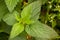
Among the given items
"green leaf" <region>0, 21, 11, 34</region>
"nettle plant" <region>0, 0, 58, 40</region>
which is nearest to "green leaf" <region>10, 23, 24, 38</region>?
"nettle plant" <region>0, 0, 58, 40</region>

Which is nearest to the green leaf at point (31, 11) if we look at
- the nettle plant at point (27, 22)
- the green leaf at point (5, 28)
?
the nettle plant at point (27, 22)

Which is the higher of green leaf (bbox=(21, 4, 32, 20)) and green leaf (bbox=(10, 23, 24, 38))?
green leaf (bbox=(21, 4, 32, 20))

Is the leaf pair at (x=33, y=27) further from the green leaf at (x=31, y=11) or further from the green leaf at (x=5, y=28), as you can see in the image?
the green leaf at (x=5, y=28)

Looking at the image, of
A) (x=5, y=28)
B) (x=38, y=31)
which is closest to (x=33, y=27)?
(x=38, y=31)

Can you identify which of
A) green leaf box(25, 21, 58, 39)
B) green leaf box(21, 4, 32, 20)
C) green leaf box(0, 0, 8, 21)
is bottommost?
green leaf box(25, 21, 58, 39)

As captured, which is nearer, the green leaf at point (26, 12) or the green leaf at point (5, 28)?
the green leaf at point (26, 12)

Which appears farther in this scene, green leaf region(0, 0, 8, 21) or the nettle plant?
green leaf region(0, 0, 8, 21)

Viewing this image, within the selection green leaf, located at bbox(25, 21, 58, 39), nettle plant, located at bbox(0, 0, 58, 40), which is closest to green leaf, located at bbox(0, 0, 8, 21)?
nettle plant, located at bbox(0, 0, 58, 40)

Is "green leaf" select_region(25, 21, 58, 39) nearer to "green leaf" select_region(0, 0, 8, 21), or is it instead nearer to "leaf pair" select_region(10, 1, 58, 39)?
"leaf pair" select_region(10, 1, 58, 39)

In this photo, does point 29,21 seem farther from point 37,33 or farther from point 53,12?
point 53,12

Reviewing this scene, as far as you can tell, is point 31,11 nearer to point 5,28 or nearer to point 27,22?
point 27,22
